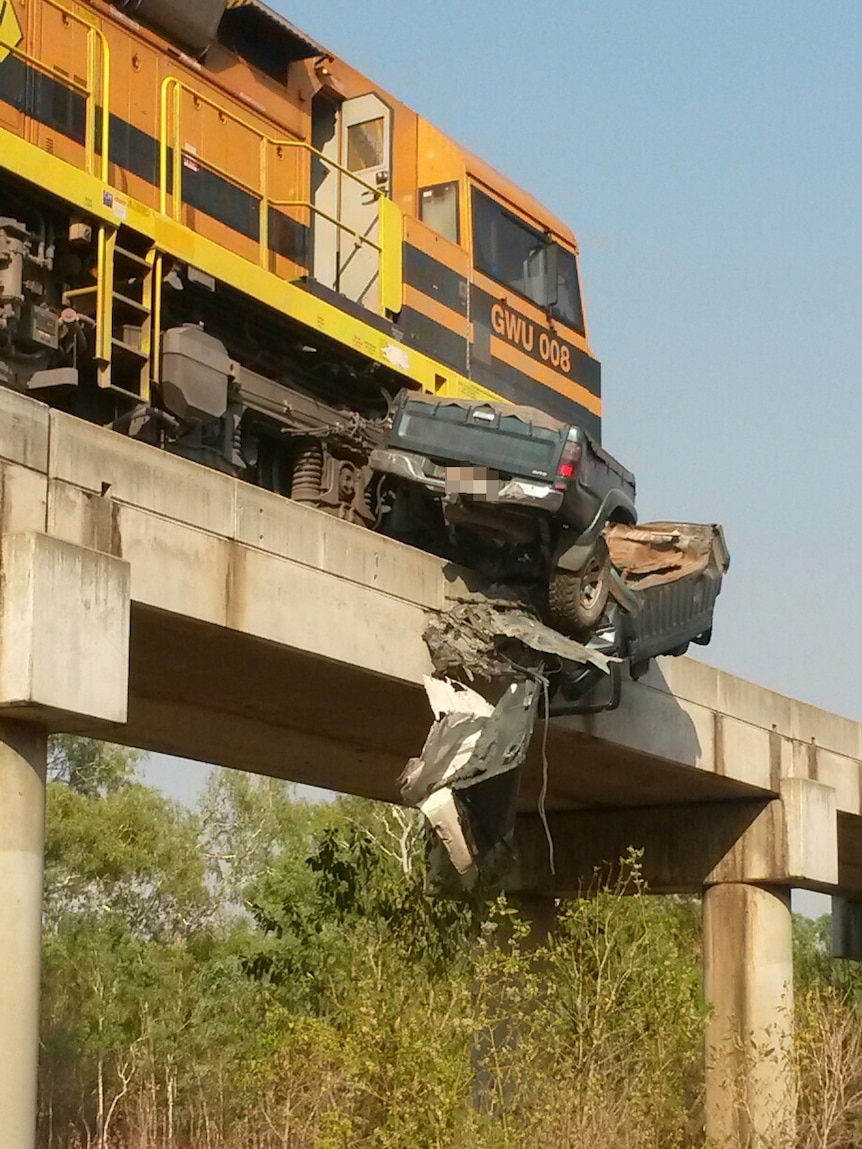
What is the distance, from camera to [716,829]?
58.3 ft

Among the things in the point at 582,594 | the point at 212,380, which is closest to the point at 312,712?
the point at 582,594

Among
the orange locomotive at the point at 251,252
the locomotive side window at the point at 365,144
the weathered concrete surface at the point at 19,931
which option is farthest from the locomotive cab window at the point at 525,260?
the weathered concrete surface at the point at 19,931

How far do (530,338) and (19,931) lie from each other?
9189 mm

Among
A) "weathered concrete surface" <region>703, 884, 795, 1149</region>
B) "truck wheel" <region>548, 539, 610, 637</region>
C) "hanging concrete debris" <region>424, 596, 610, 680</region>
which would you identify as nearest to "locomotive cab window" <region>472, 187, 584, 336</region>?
"truck wheel" <region>548, 539, 610, 637</region>

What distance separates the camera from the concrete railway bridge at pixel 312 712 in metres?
8.79

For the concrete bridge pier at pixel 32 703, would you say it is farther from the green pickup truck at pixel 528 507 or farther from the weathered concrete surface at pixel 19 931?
the green pickup truck at pixel 528 507

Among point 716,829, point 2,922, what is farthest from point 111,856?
point 2,922

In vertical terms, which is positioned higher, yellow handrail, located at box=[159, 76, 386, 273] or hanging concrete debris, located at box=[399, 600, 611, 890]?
yellow handrail, located at box=[159, 76, 386, 273]

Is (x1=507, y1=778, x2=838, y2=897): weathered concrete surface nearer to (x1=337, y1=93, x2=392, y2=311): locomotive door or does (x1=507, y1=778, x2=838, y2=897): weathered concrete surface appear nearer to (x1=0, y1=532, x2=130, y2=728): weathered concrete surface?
(x1=337, y1=93, x2=392, y2=311): locomotive door

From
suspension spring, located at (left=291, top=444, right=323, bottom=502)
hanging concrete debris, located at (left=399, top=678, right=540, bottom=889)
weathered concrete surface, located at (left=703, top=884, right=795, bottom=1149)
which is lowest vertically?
weathered concrete surface, located at (left=703, top=884, right=795, bottom=1149)

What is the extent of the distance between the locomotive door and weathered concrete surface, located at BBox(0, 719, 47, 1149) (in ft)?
21.4

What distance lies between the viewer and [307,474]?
13555 mm

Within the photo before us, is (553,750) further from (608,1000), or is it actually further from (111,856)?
(111,856)

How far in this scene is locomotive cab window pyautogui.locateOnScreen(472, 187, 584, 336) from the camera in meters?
15.9
